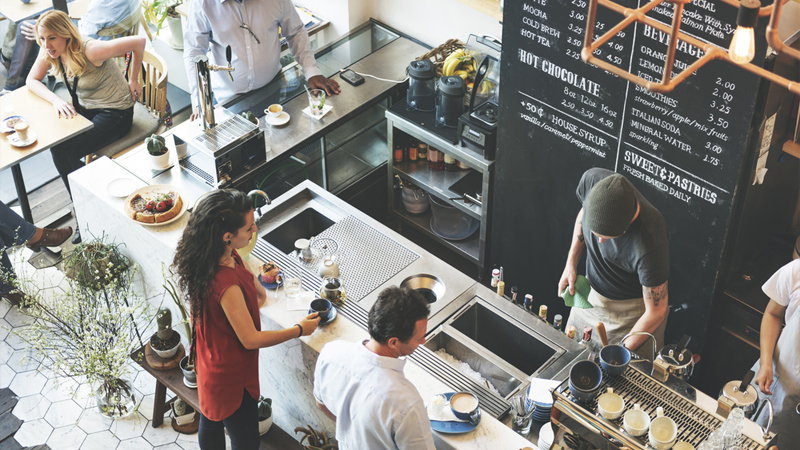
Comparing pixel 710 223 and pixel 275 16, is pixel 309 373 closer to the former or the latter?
pixel 710 223

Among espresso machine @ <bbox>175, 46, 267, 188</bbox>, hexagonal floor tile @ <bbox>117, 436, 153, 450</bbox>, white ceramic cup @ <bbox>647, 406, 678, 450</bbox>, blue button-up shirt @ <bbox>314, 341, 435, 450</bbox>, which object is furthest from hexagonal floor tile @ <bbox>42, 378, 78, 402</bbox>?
white ceramic cup @ <bbox>647, 406, 678, 450</bbox>

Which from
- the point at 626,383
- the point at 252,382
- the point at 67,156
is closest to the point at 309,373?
the point at 252,382

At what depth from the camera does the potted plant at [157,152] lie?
13.5 feet

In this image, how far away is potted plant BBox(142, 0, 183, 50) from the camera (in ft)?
19.0

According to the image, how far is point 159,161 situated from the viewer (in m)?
4.11

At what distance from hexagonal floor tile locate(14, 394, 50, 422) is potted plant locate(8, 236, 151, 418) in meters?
0.28

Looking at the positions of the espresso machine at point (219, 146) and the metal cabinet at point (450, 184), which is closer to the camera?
the espresso machine at point (219, 146)

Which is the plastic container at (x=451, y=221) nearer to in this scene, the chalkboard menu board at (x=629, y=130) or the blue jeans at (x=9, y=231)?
the chalkboard menu board at (x=629, y=130)

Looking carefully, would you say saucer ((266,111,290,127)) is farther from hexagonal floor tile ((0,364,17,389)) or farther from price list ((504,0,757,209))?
hexagonal floor tile ((0,364,17,389))

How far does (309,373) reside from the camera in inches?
128

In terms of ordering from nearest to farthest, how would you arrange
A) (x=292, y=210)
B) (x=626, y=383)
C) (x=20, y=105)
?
(x=626, y=383) → (x=292, y=210) → (x=20, y=105)

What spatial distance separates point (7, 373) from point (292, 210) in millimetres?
1978

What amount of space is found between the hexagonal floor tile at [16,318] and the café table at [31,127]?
0.70m

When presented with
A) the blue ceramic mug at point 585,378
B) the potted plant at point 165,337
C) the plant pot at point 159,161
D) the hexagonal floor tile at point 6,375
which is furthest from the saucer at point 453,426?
the hexagonal floor tile at point 6,375
